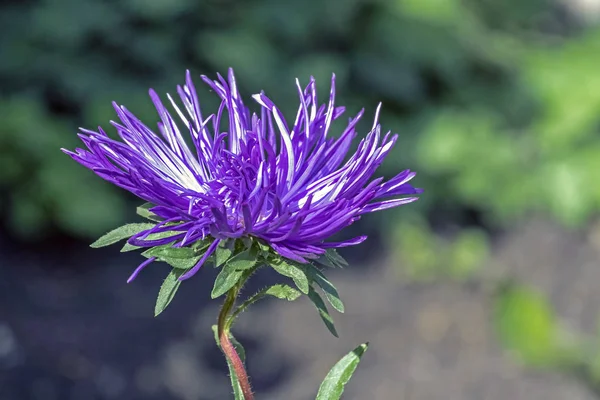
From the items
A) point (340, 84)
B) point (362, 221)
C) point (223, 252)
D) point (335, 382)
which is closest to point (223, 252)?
point (223, 252)

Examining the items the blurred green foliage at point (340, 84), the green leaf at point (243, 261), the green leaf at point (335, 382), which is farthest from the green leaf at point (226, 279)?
the blurred green foliage at point (340, 84)

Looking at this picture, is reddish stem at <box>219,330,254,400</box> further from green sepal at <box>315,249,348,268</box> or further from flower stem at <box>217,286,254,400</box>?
green sepal at <box>315,249,348,268</box>

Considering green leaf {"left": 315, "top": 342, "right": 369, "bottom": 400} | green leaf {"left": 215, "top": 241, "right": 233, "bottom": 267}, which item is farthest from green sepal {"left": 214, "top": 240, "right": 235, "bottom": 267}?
green leaf {"left": 315, "top": 342, "right": 369, "bottom": 400}

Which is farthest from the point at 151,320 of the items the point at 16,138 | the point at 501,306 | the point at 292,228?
the point at 292,228

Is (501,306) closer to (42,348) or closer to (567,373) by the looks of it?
(567,373)

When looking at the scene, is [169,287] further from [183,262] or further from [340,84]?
[340,84]

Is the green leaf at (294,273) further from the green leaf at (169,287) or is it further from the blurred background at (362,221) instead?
the blurred background at (362,221)
